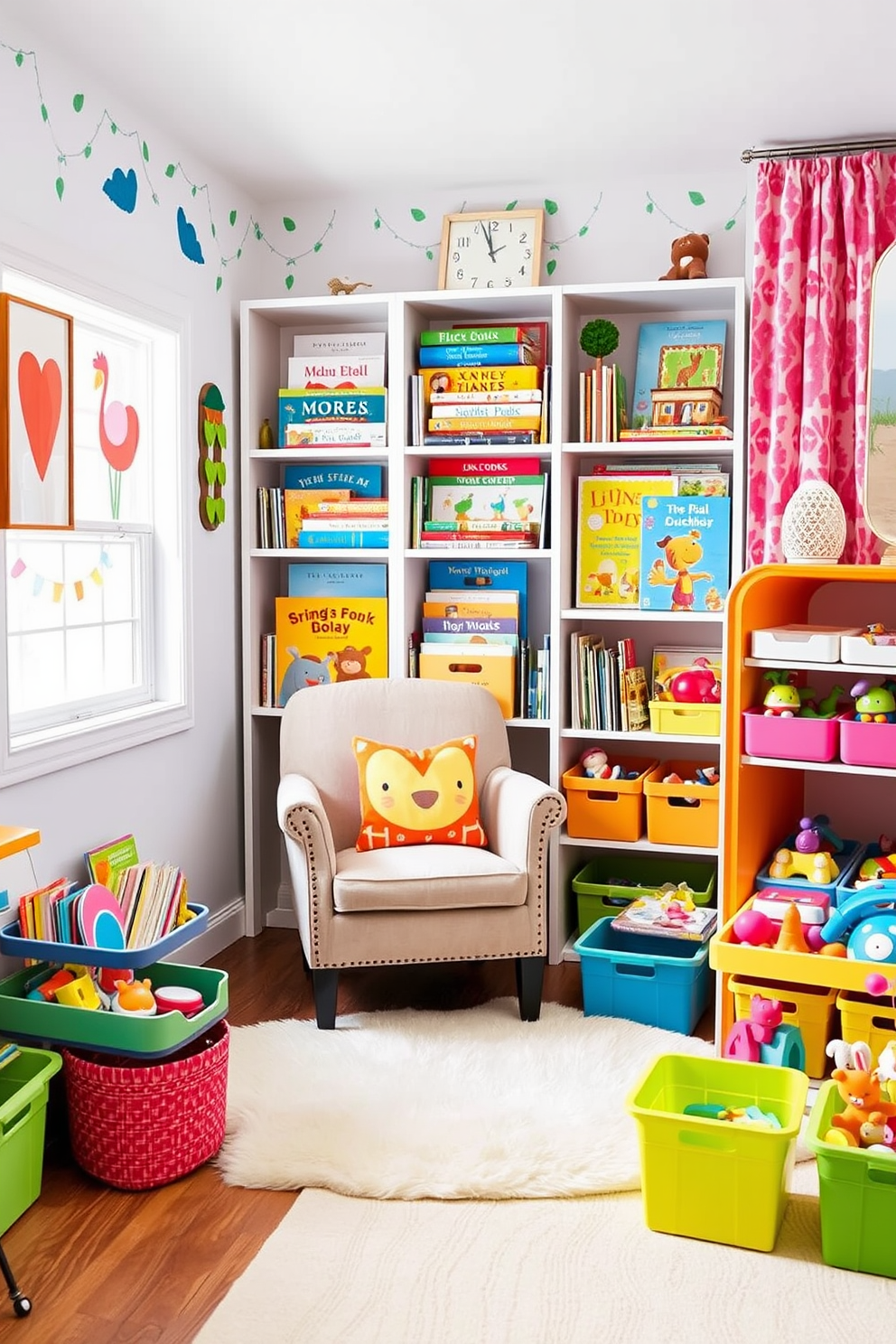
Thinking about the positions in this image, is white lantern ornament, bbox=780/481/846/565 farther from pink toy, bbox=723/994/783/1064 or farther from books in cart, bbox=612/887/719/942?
pink toy, bbox=723/994/783/1064

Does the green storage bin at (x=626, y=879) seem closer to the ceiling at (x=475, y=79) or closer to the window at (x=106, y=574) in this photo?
the window at (x=106, y=574)

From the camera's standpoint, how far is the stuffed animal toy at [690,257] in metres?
3.53

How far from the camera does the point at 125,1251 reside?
217cm

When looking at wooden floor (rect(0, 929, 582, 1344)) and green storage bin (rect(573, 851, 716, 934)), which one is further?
green storage bin (rect(573, 851, 716, 934))

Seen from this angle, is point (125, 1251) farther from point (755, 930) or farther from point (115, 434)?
point (115, 434)

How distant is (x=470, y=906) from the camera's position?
3.09 meters

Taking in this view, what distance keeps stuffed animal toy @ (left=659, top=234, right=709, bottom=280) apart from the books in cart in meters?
1.81

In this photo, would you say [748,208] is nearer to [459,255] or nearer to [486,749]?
[459,255]

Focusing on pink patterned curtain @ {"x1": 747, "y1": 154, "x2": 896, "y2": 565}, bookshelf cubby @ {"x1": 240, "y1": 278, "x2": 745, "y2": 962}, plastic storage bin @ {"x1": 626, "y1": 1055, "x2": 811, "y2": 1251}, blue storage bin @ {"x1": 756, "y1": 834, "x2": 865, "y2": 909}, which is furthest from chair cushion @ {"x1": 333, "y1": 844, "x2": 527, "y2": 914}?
pink patterned curtain @ {"x1": 747, "y1": 154, "x2": 896, "y2": 565}

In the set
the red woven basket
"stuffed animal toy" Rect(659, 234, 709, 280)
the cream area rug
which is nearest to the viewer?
the cream area rug

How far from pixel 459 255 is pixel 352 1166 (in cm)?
269

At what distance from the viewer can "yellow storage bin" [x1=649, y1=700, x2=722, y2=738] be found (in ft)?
11.6

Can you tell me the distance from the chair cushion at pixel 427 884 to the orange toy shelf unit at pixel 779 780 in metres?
0.55

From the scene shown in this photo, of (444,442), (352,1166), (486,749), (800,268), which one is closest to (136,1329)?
(352,1166)
